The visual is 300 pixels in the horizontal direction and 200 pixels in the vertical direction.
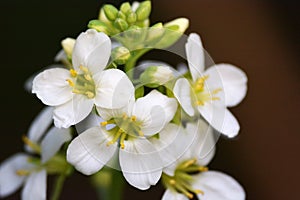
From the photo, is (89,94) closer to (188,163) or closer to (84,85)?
(84,85)

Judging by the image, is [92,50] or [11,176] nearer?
[92,50]

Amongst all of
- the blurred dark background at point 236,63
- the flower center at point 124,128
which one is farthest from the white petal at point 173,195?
the blurred dark background at point 236,63

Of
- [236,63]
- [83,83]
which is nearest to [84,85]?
[83,83]

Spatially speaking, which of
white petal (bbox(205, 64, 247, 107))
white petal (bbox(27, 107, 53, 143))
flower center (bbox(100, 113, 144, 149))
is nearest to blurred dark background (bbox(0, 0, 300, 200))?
white petal (bbox(205, 64, 247, 107))

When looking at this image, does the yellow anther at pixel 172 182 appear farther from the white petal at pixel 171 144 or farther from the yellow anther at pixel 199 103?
the yellow anther at pixel 199 103

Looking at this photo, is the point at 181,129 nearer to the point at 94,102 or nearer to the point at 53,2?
the point at 94,102

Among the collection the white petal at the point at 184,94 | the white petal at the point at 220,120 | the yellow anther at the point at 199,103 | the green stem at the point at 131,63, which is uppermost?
the green stem at the point at 131,63
